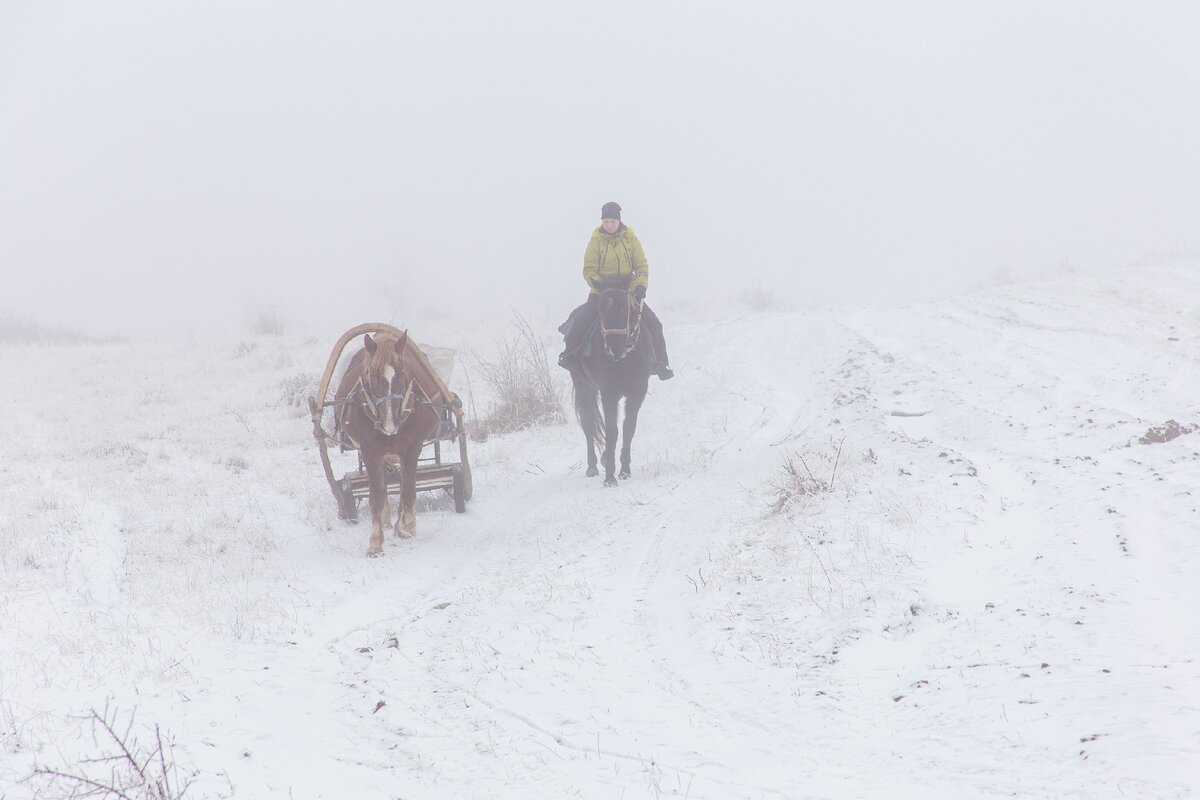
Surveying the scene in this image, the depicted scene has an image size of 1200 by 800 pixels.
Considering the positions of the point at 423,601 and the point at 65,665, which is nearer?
the point at 65,665

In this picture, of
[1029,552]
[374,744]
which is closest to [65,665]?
[374,744]

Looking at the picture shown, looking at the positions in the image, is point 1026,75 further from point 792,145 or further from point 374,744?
point 374,744

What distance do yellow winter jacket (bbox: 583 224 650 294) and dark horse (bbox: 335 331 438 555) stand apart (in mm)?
2456

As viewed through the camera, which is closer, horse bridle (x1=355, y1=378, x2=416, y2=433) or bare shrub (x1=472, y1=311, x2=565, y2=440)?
horse bridle (x1=355, y1=378, x2=416, y2=433)

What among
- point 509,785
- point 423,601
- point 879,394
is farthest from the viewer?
point 879,394

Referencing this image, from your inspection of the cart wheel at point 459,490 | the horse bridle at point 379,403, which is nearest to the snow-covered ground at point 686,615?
the cart wheel at point 459,490

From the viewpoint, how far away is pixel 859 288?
2616 inches

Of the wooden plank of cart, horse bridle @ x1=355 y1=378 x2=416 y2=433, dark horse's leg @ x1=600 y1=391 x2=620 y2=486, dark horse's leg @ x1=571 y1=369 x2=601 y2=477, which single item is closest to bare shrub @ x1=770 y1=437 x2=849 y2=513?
dark horse's leg @ x1=600 y1=391 x2=620 y2=486

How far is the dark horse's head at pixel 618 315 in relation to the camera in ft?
30.2

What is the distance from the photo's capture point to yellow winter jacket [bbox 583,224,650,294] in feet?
30.6

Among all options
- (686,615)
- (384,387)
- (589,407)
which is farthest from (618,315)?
(686,615)

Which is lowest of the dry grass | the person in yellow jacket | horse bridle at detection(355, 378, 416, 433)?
horse bridle at detection(355, 378, 416, 433)

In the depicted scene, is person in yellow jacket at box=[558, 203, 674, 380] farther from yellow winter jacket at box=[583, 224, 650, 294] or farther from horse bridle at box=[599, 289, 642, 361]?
horse bridle at box=[599, 289, 642, 361]

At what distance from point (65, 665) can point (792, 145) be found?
558 ft
